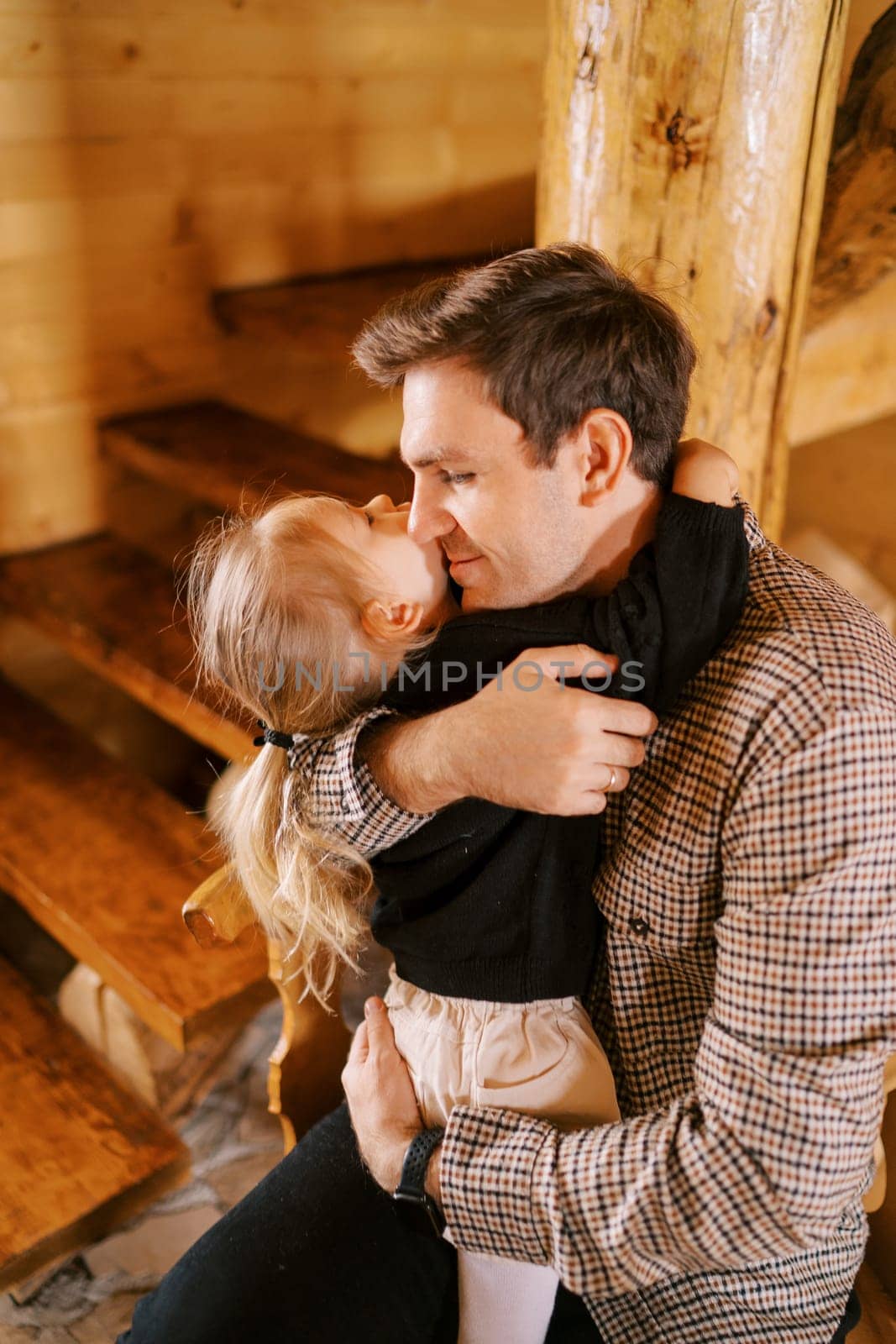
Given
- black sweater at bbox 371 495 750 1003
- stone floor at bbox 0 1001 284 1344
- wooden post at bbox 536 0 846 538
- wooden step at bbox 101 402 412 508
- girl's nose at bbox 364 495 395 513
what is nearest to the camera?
black sweater at bbox 371 495 750 1003

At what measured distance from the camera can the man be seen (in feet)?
3.21

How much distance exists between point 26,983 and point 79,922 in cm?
44

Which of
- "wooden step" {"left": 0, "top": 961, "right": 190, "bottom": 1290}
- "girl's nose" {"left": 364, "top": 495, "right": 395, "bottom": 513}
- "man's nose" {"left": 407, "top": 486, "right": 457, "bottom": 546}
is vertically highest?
"man's nose" {"left": 407, "top": 486, "right": 457, "bottom": 546}

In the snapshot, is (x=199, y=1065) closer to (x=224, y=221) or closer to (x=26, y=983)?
(x=26, y=983)

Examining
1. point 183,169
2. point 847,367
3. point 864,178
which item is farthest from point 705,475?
point 183,169

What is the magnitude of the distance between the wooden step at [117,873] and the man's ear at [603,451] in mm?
953

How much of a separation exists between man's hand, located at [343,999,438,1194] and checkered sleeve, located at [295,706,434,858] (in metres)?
0.23

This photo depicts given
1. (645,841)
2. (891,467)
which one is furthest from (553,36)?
(891,467)

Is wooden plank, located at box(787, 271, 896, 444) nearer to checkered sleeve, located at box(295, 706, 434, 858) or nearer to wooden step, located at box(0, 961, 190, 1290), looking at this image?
checkered sleeve, located at box(295, 706, 434, 858)

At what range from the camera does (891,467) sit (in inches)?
141

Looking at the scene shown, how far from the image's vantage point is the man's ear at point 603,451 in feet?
3.61

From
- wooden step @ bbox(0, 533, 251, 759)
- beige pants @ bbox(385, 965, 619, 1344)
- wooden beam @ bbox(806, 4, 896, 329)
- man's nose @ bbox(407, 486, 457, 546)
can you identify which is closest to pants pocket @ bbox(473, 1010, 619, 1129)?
beige pants @ bbox(385, 965, 619, 1344)

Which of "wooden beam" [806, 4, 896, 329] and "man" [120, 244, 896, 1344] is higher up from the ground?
"wooden beam" [806, 4, 896, 329]

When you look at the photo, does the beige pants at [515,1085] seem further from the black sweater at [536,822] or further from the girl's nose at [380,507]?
the girl's nose at [380,507]
